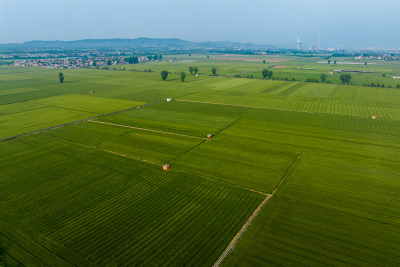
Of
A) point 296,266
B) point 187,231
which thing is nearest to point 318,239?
point 296,266

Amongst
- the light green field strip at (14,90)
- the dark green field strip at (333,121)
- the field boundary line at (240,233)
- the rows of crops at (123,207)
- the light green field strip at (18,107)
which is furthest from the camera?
the light green field strip at (14,90)

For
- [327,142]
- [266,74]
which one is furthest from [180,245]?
[266,74]

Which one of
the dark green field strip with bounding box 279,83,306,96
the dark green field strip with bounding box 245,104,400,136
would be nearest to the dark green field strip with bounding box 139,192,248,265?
the dark green field strip with bounding box 245,104,400,136

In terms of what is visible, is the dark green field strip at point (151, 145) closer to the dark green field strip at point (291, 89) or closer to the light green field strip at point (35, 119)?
the light green field strip at point (35, 119)

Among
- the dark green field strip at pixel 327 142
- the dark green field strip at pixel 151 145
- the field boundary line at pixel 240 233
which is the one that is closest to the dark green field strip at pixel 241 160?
the dark green field strip at pixel 327 142

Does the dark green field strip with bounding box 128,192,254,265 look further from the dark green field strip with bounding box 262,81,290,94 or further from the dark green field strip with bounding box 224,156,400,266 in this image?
the dark green field strip with bounding box 262,81,290,94

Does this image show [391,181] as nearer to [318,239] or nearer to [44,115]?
[318,239]
